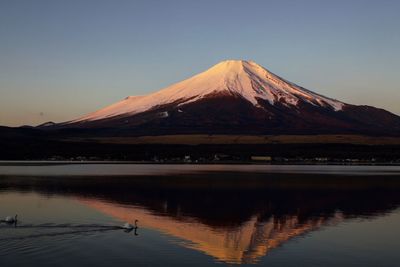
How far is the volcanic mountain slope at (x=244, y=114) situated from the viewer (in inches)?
6216

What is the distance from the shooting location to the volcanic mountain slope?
15788 centimetres

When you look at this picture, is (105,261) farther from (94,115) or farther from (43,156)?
(94,115)

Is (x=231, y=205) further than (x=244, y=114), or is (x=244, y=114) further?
(x=244, y=114)

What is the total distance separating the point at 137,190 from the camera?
128 ft

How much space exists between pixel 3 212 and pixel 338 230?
13950 mm

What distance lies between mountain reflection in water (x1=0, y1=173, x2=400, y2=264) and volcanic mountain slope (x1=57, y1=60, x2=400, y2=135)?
106058 mm

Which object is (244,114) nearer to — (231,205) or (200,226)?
(231,205)

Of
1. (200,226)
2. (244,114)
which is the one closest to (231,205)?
(200,226)

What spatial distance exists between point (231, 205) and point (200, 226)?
752 centimetres

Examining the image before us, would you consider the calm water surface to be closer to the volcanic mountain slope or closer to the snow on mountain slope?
the volcanic mountain slope

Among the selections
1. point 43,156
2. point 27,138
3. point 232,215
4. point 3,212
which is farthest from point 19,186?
point 27,138

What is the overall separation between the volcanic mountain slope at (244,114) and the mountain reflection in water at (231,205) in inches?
4176

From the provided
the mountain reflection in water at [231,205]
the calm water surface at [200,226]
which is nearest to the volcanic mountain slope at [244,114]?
the mountain reflection in water at [231,205]

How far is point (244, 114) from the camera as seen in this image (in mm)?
→ 173125
